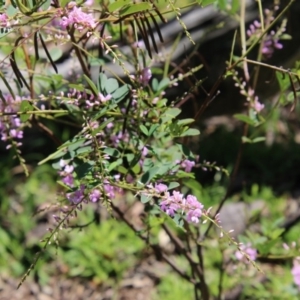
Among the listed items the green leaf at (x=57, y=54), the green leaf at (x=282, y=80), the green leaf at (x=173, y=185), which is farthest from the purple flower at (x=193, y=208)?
the green leaf at (x=57, y=54)

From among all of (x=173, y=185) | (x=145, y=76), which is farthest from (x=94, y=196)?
(x=145, y=76)

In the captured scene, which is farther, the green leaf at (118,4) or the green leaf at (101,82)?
the green leaf at (101,82)

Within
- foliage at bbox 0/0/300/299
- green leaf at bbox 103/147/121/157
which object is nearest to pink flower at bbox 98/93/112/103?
foliage at bbox 0/0/300/299

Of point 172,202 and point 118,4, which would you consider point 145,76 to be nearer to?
point 118,4

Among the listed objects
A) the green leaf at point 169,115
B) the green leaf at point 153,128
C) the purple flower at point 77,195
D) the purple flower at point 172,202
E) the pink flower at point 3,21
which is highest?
the pink flower at point 3,21

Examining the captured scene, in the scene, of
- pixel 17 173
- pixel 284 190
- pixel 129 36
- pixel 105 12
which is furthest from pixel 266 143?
pixel 105 12

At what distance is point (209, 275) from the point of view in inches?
102

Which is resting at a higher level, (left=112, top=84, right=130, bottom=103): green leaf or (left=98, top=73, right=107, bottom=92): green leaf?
(left=98, top=73, right=107, bottom=92): green leaf

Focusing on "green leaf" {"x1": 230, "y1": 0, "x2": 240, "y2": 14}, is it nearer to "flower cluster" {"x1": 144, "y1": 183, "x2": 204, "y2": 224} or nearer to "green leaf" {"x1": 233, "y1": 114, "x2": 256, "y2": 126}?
"green leaf" {"x1": 233, "y1": 114, "x2": 256, "y2": 126}

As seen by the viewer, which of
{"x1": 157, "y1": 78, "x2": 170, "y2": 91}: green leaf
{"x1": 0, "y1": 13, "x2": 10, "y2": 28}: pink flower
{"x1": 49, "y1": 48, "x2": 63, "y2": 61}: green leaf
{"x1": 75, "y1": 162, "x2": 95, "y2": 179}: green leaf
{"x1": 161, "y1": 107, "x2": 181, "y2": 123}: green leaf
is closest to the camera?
{"x1": 0, "y1": 13, "x2": 10, "y2": 28}: pink flower

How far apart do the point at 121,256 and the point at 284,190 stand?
2.97ft

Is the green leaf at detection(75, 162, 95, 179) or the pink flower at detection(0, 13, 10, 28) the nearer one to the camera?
the pink flower at detection(0, 13, 10, 28)

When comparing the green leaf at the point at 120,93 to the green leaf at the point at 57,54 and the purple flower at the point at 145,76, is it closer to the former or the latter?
the purple flower at the point at 145,76

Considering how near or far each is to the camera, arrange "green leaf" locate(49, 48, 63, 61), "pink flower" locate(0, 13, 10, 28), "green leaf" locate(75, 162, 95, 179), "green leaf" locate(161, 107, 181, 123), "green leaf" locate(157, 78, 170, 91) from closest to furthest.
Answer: "pink flower" locate(0, 13, 10, 28) < "green leaf" locate(75, 162, 95, 179) < "green leaf" locate(161, 107, 181, 123) < "green leaf" locate(157, 78, 170, 91) < "green leaf" locate(49, 48, 63, 61)
